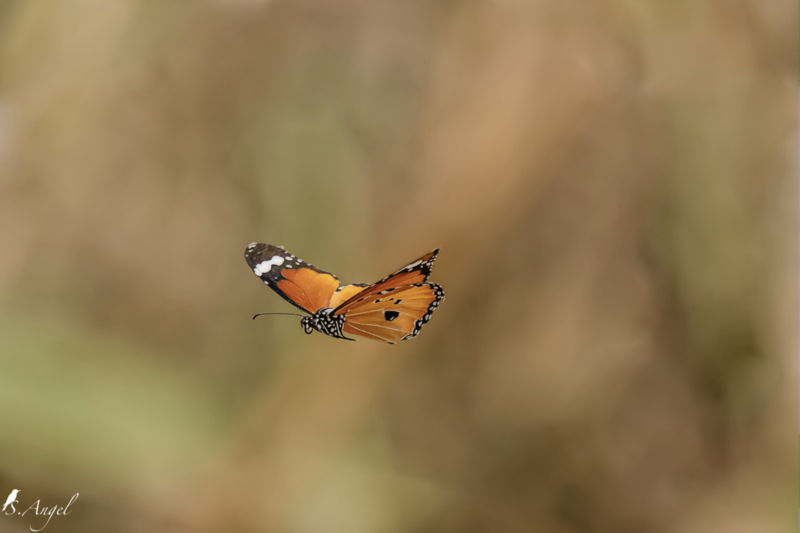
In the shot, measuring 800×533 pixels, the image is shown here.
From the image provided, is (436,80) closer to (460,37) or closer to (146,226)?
(460,37)

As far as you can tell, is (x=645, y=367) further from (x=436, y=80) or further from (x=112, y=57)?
(x=112, y=57)

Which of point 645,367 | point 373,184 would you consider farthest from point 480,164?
point 645,367

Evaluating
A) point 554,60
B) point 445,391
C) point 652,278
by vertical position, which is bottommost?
point 445,391

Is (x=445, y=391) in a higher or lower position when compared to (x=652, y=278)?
lower
